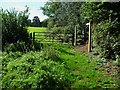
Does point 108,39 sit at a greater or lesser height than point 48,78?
greater

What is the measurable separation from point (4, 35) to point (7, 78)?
828cm

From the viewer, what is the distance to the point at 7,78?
7.82 metres

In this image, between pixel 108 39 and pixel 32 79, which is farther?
pixel 108 39

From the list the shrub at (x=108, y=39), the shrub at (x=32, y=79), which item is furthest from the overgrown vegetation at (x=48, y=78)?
the shrub at (x=108, y=39)

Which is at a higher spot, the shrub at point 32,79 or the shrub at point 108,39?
the shrub at point 108,39

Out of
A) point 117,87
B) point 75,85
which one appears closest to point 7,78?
point 75,85

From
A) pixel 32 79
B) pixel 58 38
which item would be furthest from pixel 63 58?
pixel 58 38

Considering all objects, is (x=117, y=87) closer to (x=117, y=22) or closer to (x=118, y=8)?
(x=117, y=22)

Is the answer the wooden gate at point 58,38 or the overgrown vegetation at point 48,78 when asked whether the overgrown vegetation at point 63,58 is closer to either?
the overgrown vegetation at point 48,78

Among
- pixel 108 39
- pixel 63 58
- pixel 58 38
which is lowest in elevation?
pixel 63 58

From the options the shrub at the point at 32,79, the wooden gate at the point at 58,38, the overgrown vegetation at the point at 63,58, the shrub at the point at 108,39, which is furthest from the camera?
the wooden gate at the point at 58,38

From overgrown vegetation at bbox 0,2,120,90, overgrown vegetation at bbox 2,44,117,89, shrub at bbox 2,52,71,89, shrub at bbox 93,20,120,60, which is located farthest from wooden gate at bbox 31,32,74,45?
shrub at bbox 2,52,71,89

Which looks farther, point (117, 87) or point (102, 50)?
point (102, 50)

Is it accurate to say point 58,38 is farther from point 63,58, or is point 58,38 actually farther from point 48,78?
point 48,78
